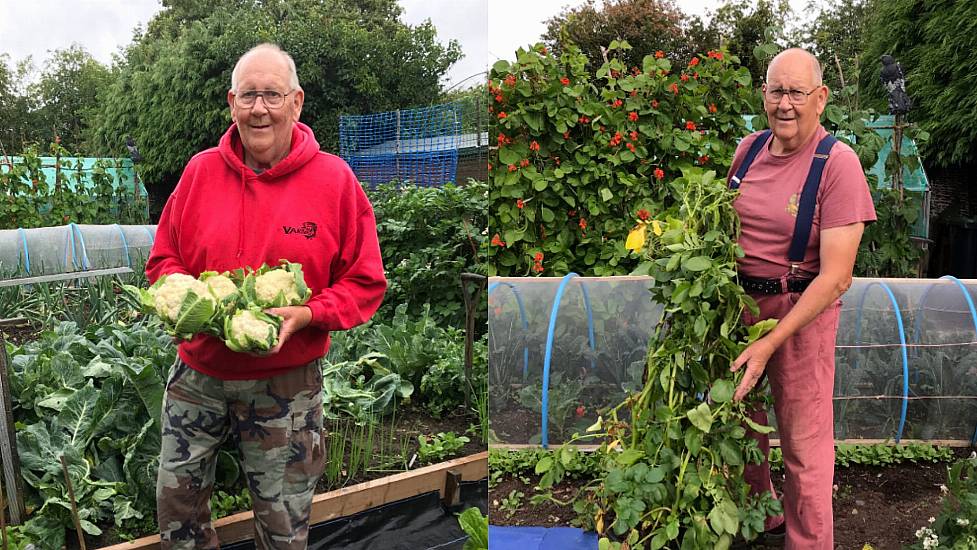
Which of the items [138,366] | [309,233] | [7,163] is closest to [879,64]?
[309,233]

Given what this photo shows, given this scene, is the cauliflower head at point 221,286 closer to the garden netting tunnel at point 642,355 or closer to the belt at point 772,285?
the belt at point 772,285

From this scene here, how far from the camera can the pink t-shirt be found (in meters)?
1.87

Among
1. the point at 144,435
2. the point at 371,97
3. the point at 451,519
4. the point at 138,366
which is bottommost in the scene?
the point at 451,519

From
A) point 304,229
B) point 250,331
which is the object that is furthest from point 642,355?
point 250,331

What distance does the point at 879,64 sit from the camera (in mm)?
4512

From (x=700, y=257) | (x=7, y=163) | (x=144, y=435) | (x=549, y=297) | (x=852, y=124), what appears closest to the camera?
(x=700, y=257)

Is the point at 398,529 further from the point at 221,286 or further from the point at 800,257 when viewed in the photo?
the point at 800,257

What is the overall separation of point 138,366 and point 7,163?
12.8 ft

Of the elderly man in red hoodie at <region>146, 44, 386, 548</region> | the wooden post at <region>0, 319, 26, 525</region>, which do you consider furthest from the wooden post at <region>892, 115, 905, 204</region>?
the wooden post at <region>0, 319, 26, 525</region>

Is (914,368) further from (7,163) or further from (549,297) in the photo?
(7,163)

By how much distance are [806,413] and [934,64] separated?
10.1 feet

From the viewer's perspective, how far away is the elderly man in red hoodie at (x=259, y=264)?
177 cm

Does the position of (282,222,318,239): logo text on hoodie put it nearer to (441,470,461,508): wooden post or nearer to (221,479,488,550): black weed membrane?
(221,479,488,550): black weed membrane

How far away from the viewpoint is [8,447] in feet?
7.27
